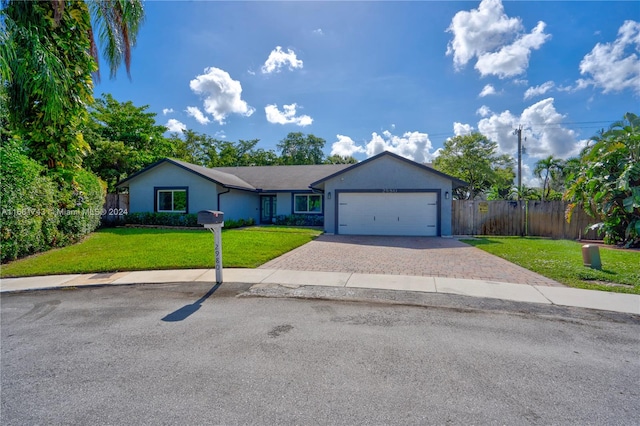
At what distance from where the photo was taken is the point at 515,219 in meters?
15.9

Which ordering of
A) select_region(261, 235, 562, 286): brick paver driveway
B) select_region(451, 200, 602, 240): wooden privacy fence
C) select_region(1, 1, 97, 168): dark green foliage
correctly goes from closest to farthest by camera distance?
select_region(261, 235, 562, 286): brick paver driveway, select_region(1, 1, 97, 168): dark green foliage, select_region(451, 200, 602, 240): wooden privacy fence

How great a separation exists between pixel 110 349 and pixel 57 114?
11084mm

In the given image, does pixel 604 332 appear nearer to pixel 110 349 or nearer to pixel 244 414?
pixel 244 414

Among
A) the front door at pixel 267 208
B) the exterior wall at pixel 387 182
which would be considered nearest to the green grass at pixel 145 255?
the exterior wall at pixel 387 182

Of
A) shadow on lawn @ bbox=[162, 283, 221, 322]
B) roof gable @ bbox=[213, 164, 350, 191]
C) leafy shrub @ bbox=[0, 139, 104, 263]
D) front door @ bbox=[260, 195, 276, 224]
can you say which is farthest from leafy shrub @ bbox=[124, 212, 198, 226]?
shadow on lawn @ bbox=[162, 283, 221, 322]

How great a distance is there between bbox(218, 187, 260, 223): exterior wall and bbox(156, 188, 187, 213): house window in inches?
95.7

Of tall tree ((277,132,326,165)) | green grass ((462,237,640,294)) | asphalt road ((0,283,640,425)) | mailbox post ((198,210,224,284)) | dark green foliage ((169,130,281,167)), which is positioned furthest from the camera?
tall tree ((277,132,326,165))

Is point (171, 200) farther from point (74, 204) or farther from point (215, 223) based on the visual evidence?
point (215, 223)

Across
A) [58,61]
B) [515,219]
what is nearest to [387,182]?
[515,219]

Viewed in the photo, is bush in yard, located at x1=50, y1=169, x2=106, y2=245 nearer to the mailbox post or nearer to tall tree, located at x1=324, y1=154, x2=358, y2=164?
the mailbox post

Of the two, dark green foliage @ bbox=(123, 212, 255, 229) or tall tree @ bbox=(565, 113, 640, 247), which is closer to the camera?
tall tree @ bbox=(565, 113, 640, 247)

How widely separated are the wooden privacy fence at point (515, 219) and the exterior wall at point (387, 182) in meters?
1.32

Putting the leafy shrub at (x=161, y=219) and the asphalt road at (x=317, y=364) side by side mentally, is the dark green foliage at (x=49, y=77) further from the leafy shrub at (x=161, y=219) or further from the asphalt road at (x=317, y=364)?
the asphalt road at (x=317, y=364)

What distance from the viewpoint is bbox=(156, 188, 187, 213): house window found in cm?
1898
